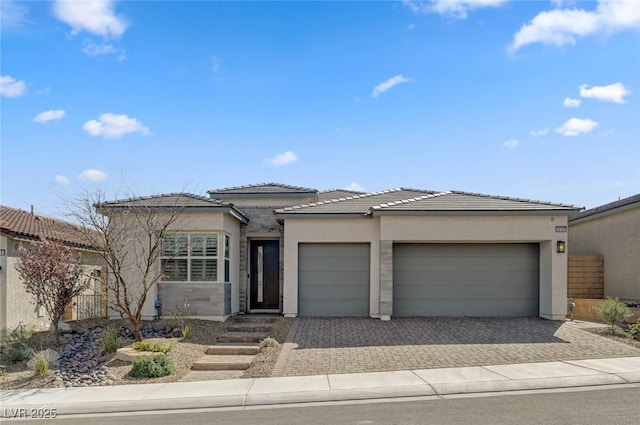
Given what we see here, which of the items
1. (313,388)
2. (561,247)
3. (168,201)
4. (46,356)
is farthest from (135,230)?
(561,247)

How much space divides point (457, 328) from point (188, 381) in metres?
7.59

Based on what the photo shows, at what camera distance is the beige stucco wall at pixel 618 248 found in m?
16.8

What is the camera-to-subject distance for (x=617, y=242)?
17891 millimetres

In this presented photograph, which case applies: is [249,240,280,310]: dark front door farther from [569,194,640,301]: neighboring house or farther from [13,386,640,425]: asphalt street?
[569,194,640,301]: neighboring house

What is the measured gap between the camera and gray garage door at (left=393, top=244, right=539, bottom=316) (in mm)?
15945

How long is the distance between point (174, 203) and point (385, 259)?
6.55 m

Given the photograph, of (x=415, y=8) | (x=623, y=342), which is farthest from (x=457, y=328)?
(x=415, y=8)

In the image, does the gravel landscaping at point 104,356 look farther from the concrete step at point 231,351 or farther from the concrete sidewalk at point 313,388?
the concrete sidewalk at point 313,388

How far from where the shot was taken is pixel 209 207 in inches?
583

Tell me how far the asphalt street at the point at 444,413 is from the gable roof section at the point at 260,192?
1057cm

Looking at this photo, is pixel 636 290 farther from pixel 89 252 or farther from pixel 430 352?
pixel 89 252

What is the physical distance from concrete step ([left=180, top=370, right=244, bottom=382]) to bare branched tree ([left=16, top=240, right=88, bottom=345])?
4163 millimetres

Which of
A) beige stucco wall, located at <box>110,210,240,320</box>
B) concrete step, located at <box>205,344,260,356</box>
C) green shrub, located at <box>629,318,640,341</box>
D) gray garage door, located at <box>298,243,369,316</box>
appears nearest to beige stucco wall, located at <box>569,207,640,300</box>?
green shrub, located at <box>629,318,640,341</box>

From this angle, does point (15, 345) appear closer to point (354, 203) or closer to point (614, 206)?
point (354, 203)
